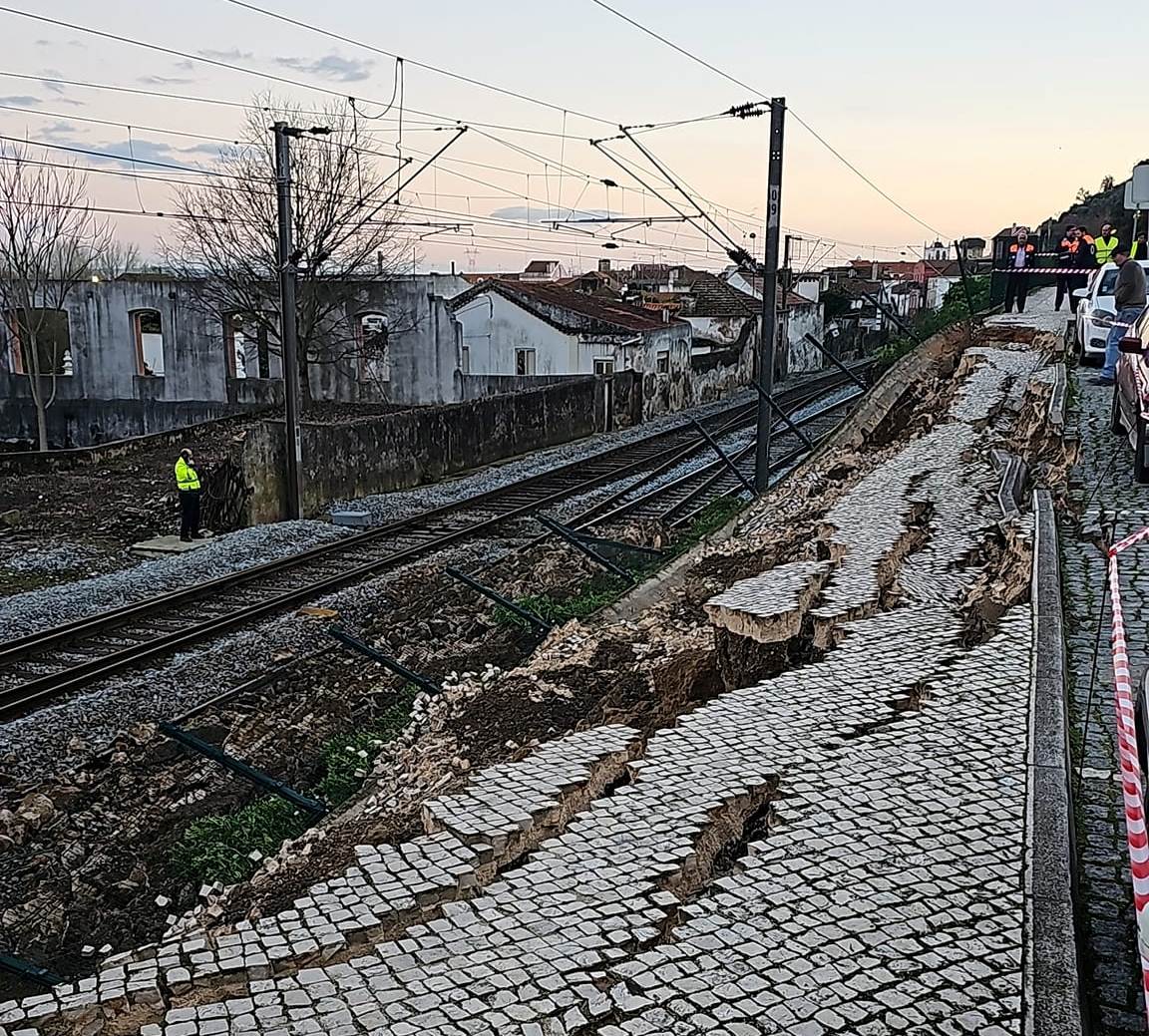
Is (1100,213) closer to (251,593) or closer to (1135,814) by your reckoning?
(251,593)

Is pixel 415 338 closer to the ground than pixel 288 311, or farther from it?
closer to the ground

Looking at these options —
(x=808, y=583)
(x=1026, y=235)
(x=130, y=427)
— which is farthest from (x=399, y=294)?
(x=808, y=583)

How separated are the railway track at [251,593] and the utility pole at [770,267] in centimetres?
288

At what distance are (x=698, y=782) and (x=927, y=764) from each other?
1.31 metres

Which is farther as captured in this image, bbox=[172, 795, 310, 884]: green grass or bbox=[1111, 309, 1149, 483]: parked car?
bbox=[1111, 309, 1149, 483]: parked car

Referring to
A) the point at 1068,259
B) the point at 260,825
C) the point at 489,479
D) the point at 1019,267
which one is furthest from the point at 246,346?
the point at 260,825

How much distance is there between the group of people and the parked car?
15125mm

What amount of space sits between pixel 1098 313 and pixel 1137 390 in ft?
28.2

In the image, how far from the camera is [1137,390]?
1247 cm

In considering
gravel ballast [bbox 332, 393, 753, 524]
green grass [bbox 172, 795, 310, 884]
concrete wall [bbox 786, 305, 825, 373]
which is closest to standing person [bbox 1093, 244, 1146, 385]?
gravel ballast [bbox 332, 393, 753, 524]

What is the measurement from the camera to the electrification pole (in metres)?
19.7

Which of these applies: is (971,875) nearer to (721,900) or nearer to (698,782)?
(721,900)

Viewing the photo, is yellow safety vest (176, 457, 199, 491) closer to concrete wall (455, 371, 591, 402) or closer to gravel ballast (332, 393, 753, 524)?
gravel ballast (332, 393, 753, 524)

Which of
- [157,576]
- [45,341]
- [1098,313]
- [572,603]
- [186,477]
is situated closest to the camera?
[572,603]
